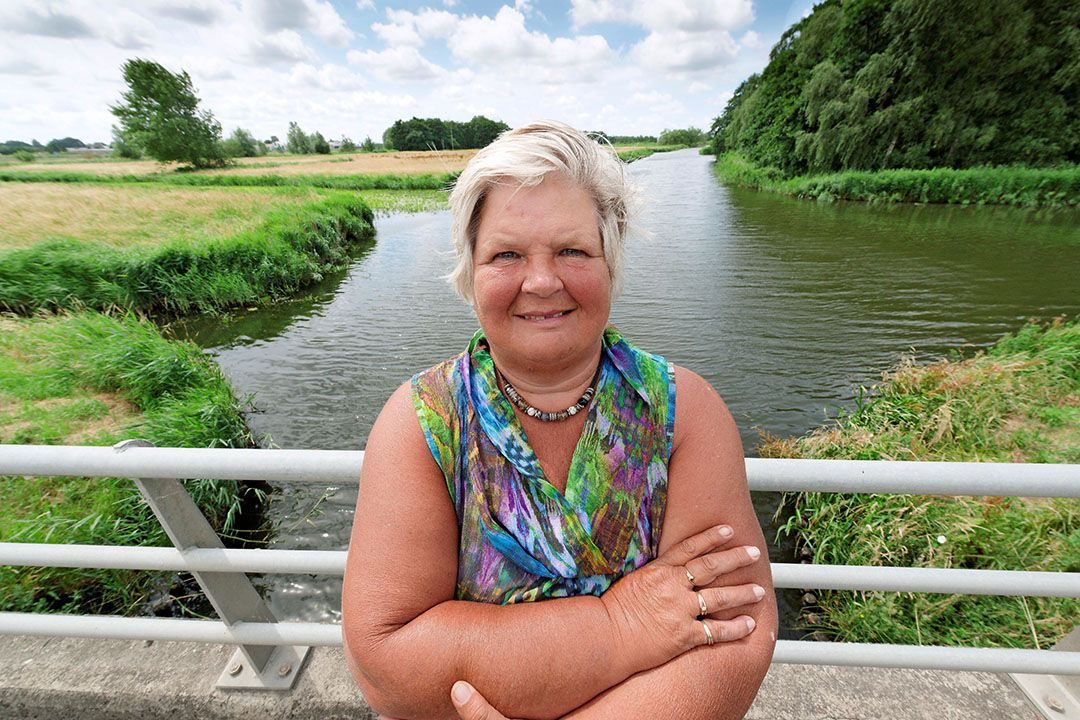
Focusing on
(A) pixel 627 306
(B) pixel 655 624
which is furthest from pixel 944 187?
(B) pixel 655 624

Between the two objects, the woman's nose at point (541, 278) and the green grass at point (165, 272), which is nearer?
the woman's nose at point (541, 278)

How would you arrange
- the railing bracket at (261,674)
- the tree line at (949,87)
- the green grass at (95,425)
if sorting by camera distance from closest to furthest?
the railing bracket at (261,674) < the green grass at (95,425) < the tree line at (949,87)

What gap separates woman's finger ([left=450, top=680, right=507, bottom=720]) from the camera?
987 mm

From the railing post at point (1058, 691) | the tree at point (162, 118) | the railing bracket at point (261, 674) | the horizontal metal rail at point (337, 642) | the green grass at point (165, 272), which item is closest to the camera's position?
the horizontal metal rail at point (337, 642)

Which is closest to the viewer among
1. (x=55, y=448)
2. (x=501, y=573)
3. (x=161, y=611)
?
(x=501, y=573)

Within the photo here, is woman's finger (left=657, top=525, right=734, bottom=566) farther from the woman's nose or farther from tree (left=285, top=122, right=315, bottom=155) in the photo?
tree (left=285, top=122, right=315, bottom=155)

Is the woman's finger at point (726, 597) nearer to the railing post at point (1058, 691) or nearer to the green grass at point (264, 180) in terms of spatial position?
the railing post at point (1058, 691)

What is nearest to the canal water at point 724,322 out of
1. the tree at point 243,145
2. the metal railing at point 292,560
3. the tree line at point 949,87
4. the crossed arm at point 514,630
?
the crossed arm at point 514,630

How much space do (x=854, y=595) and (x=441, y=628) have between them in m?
3.53

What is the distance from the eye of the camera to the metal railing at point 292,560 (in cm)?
126

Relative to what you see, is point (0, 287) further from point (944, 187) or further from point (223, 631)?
point (944, 187)

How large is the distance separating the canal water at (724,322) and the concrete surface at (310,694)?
1.75 m

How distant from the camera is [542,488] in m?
1.14

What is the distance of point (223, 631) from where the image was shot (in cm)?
168
